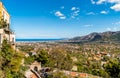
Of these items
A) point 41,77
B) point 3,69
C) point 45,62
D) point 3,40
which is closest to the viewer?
point 3,69

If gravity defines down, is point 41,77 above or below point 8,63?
below

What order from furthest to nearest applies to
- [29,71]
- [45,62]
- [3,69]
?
[45,62] < [29,71] < [3,69]

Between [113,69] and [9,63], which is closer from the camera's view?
[9,63]

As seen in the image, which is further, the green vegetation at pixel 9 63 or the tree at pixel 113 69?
the tree at pixel 113 69

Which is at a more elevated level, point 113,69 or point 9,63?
point 9,63

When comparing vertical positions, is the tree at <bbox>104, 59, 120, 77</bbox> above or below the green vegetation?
below

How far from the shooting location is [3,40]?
23.7 metres

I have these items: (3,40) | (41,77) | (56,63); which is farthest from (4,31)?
(56,63)

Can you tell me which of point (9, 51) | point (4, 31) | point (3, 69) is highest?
point (4, 31)

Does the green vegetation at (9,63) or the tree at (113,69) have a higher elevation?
the green vegetation at (9,63)

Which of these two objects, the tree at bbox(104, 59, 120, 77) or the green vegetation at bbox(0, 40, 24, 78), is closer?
the green vegetation at bbox(0, 40, 24, 78)

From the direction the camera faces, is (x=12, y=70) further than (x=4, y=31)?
No

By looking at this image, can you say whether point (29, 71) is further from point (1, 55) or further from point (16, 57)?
point (1, 55)

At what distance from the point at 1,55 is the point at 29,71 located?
6.35m
